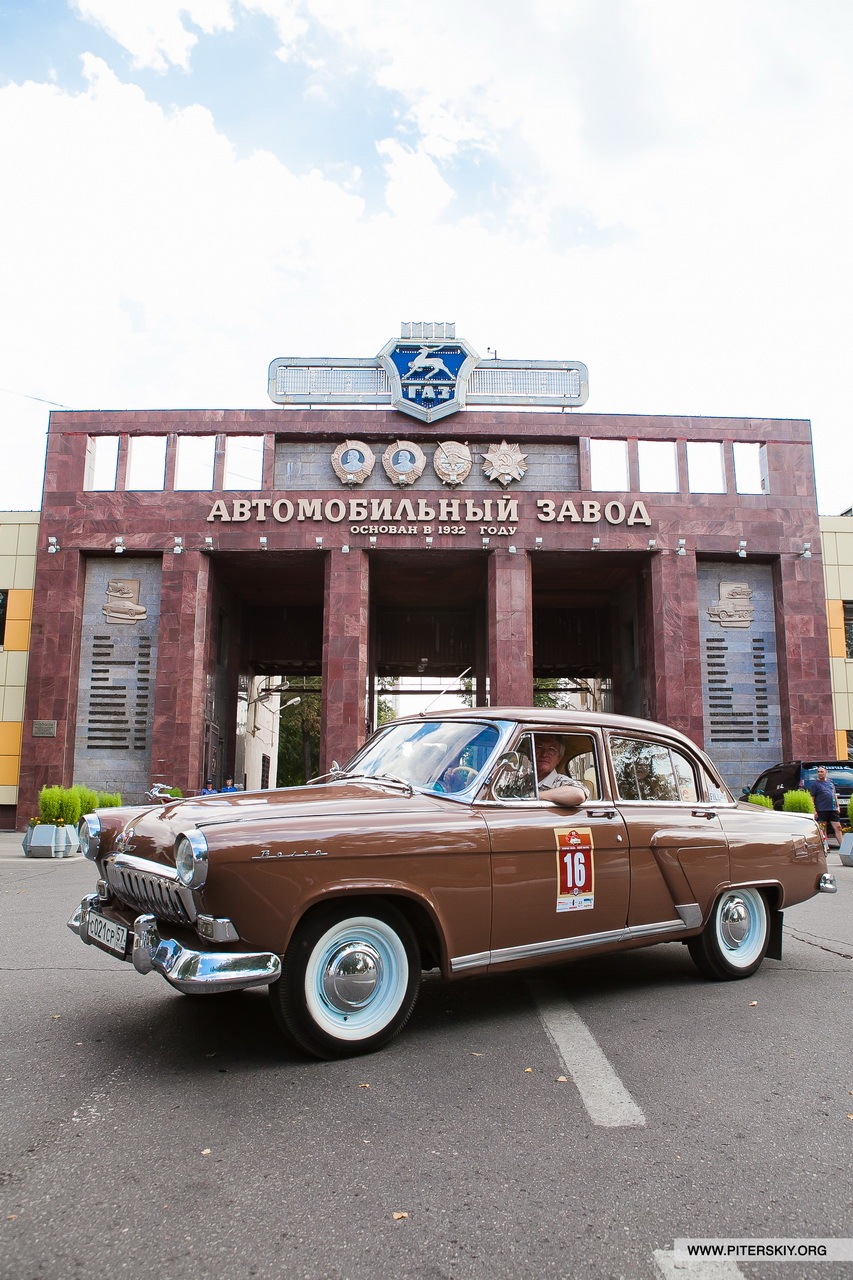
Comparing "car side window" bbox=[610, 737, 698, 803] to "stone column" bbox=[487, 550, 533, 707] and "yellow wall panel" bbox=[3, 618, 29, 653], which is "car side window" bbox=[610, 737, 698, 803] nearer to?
"stone column" bbox=[487, 550, 533, 707]

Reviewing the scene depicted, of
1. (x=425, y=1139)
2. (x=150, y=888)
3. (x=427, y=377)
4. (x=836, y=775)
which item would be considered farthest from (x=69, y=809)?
(x=427, y=377)

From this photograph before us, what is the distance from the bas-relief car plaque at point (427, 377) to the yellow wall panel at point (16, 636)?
31.3 feet

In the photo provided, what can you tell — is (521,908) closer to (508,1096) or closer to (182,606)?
(508,1096)

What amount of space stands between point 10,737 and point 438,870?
75.0ft

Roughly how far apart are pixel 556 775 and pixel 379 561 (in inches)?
818

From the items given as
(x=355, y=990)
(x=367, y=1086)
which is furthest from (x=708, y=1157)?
(x=355, y=990)

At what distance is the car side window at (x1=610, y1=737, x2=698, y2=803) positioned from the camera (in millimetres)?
4914

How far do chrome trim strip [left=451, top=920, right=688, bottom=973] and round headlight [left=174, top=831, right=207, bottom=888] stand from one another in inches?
48.5

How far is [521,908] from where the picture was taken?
13.4ft

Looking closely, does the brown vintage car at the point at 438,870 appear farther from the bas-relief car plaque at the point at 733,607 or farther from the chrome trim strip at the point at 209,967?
the bas-relief car plaque at the point at 733,607

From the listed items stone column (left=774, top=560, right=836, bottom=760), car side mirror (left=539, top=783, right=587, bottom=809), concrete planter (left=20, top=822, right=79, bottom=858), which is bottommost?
concrete planter (left=20, top=822, right=79, bottom=858)

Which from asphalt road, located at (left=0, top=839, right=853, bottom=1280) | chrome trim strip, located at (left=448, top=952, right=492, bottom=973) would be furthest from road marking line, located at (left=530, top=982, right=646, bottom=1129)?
chrome trim strip, located at (left=448, top=952, right=492, bottom=973)

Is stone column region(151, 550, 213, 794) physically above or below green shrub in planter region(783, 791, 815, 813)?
above

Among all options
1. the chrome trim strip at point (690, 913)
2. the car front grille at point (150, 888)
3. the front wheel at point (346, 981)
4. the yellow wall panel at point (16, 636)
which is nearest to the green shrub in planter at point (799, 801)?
the chrome trim strip at point (690, 913)
